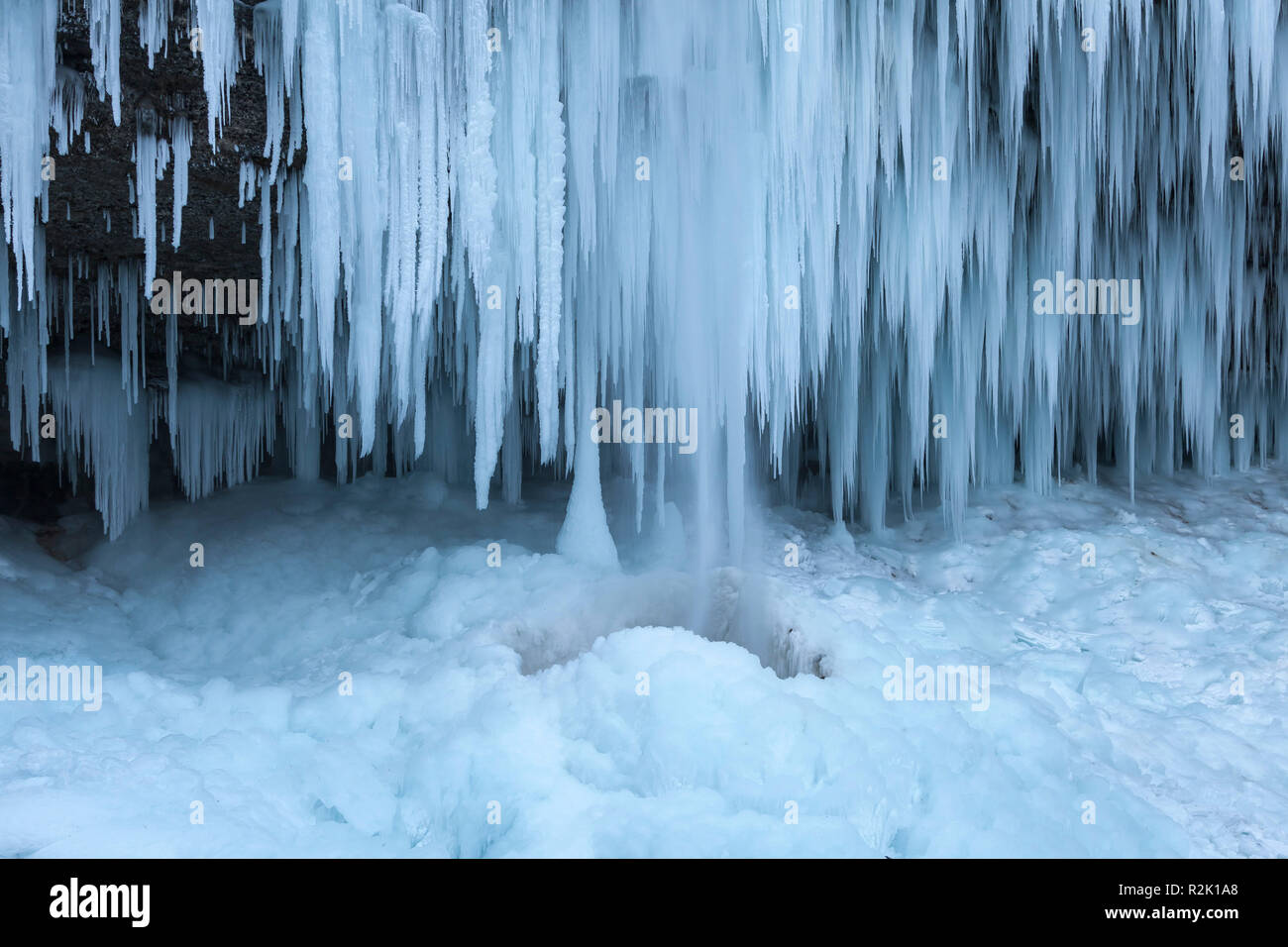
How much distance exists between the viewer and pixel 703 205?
190 inches

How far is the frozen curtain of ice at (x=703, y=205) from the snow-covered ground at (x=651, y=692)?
68cm

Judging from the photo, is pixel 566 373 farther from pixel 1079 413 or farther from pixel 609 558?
pixel 1079 413

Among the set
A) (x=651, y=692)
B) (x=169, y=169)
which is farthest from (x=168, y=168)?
(x=651, y=692)

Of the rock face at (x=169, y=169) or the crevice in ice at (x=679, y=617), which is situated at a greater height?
the rock face at (x=169, y=169)

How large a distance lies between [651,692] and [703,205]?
102 inches

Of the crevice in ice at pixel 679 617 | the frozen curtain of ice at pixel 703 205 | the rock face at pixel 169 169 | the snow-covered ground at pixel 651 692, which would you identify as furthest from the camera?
the crevice in ice at pixel 679 617

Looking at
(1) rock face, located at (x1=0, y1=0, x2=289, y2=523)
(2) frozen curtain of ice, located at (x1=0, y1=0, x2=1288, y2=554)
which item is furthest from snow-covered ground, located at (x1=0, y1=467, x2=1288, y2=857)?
(1) rock face, located at (x1=0, y1=0, x2=289, y2=523)

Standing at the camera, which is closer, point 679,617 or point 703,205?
point 703,205

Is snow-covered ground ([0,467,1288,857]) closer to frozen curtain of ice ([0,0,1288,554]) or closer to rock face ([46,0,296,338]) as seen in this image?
Answer: frozen curtain of ice ([0,0,1288,554])

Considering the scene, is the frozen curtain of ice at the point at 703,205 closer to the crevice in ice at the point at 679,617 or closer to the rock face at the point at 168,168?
the rock face at the point at 168,168

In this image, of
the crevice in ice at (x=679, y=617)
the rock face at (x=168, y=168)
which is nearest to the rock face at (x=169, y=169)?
the rock face at (x=168, y=168)

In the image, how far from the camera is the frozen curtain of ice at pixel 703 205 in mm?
4180

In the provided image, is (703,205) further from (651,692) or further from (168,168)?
(168,168)

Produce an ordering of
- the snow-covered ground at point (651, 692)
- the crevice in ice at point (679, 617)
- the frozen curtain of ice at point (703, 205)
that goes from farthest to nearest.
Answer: the crevice in ice at point (679, 617)
the frozen curtain of ice at point (703, 205)
the snow-covered ground at point (651, 692)
